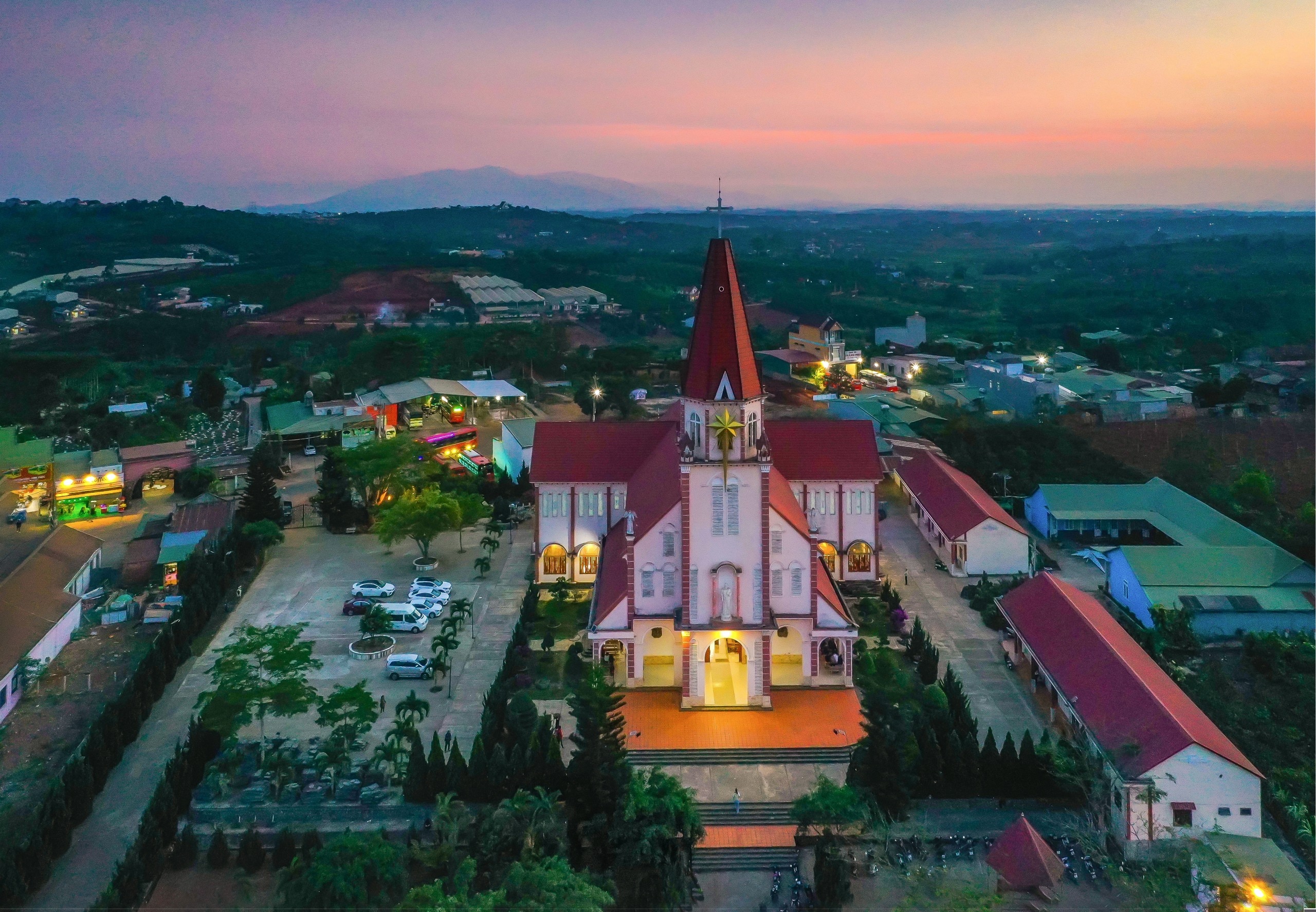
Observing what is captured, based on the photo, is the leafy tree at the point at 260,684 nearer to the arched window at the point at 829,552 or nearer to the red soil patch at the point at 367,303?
the arched window at the point at 829,552

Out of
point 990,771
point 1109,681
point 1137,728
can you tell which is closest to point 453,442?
point 990,771

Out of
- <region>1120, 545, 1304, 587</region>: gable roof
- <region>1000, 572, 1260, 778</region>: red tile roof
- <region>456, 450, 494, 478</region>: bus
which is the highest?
<region>456, 450, 494, 478</region>: bus

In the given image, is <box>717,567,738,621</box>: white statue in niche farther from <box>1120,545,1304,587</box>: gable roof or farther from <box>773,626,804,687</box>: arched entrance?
<box>1120,545,1304,587</box>: gable roof

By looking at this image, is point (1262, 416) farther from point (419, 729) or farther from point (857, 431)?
point (419, 729)

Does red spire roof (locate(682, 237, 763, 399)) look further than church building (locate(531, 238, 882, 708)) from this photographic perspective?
No

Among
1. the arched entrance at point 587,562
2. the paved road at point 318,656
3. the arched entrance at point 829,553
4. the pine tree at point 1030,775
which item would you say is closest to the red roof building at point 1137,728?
the pine tree at point 1030,775

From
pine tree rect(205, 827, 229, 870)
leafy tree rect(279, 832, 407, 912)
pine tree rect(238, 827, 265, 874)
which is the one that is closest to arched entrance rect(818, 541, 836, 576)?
leafy tree rect(279, 832, 407, 912)
